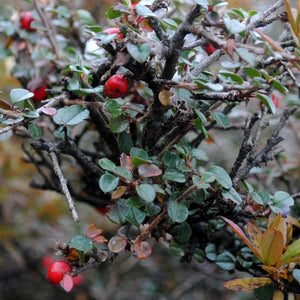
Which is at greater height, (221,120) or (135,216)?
(221,120)

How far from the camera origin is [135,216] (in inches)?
21.2

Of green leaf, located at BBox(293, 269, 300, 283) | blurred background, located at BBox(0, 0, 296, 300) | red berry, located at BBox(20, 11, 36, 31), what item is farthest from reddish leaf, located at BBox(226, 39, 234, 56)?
blurred background, located at BBox(0, 0, 296, 300)

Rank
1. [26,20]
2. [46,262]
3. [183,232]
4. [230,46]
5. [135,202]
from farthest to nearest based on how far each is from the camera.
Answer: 1. [46,262]
2. [26,20]
3. [183,232]
4. [135,202]
5. [230,46]

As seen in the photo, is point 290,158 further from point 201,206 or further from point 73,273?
point 73,273

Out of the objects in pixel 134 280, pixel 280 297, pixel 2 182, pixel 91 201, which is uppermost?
pixel 280 297

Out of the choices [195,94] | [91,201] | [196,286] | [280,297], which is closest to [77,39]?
[91,201]

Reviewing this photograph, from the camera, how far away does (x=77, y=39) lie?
1.10 metres

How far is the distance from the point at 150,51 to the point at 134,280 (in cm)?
139

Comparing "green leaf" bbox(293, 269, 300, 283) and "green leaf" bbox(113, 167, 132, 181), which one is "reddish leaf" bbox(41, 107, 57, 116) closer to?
"green leaf" bbox(113, 167, 132, 181)

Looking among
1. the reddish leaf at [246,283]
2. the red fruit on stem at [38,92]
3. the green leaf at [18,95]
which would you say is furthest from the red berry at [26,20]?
the reddish leaf at [246,283]

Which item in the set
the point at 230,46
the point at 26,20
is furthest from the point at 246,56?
the point at 26,20

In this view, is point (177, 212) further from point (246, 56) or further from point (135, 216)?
point (246, 56)

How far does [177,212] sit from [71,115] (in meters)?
0.24

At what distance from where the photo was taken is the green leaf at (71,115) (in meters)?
0.55
